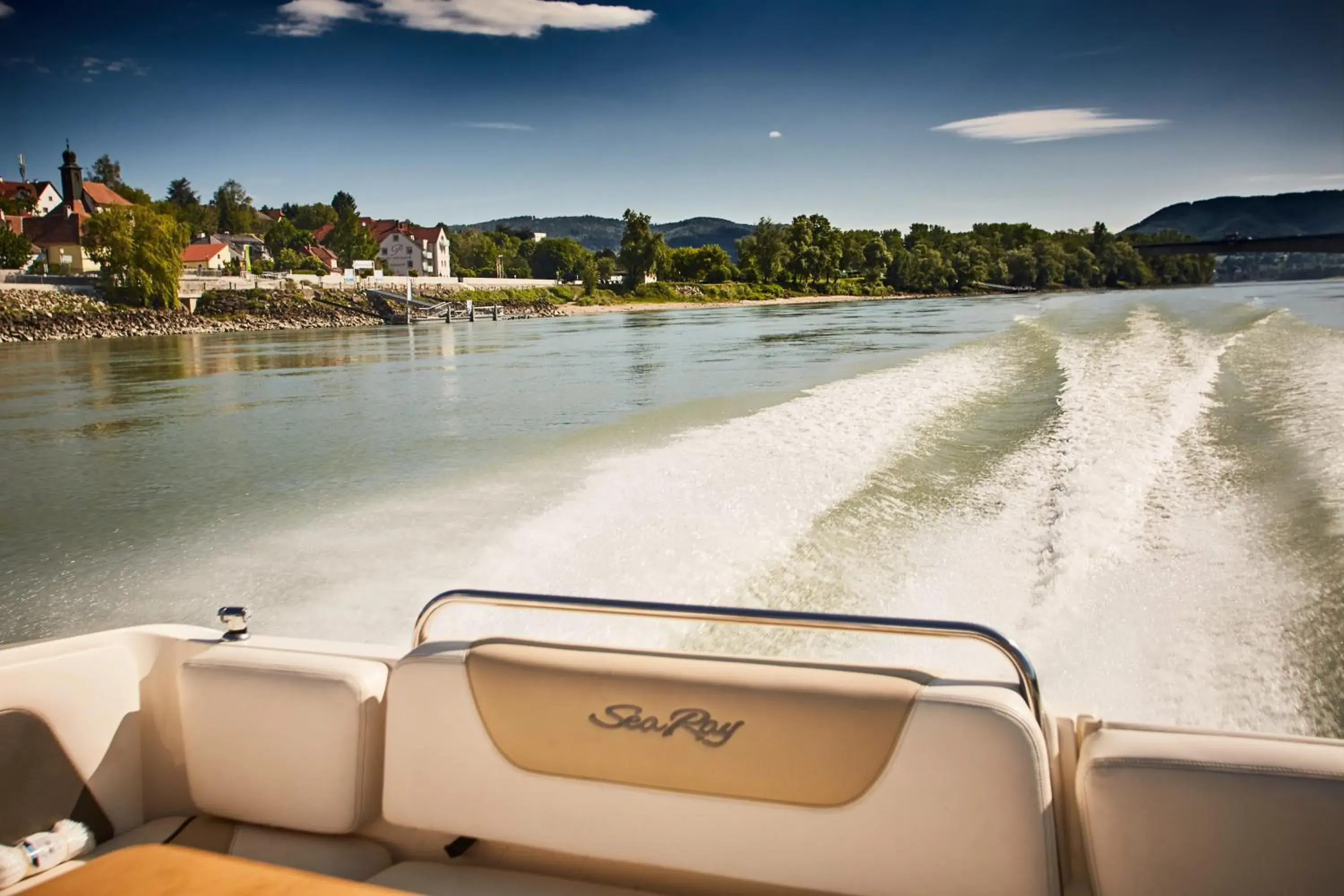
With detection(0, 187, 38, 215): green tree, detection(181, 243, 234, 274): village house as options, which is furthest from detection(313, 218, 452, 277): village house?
detection(0, 187, 38, 215): green tree

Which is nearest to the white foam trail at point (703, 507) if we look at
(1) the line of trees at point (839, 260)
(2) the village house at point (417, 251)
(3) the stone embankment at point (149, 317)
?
(3) the stone embankment at point (149, 317)

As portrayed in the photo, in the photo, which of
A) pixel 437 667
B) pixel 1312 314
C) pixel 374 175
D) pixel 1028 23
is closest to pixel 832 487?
pixel 437 667

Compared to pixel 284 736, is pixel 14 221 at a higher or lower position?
higher

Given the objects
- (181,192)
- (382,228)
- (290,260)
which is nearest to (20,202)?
(290,260)

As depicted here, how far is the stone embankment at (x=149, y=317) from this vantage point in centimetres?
3928

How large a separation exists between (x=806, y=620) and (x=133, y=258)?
177ft

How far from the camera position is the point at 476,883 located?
1.71 meters

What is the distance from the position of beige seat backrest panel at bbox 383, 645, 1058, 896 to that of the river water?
0.86 feet

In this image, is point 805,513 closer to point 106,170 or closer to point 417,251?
point 417,251

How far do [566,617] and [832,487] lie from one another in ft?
8.52

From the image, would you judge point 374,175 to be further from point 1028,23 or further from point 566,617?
point 566,617

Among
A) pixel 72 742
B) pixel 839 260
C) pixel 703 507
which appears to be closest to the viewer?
pixel 72 742

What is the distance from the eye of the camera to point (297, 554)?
18.2 feet

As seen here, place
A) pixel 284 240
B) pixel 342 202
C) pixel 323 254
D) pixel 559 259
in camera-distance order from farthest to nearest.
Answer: pixel 342 202, pixel 559 259, pixel 323 254, pixel 284 240
